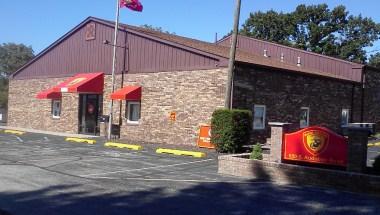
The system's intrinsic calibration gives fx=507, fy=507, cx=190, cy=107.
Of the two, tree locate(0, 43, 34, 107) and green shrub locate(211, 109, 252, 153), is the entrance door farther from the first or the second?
tree locate(0, 43, 34, 107)

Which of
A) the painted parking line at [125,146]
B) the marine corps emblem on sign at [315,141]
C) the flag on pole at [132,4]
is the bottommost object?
the painted parking line at [125,146]

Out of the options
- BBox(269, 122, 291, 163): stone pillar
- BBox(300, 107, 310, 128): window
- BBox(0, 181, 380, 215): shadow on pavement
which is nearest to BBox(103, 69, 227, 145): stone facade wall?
BBox(300, 107, 310, 128): window

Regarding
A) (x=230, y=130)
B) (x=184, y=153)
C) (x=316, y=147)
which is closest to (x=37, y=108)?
(x=184, y=153)

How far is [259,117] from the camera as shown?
22.3 meters

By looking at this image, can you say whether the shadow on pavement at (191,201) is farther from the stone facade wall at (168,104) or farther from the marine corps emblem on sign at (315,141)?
the stone facade wall at (168,104)

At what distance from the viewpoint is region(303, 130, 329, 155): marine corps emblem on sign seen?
12070mm

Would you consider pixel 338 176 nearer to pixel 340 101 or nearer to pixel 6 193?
pixel 6 193

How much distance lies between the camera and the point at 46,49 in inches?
1296

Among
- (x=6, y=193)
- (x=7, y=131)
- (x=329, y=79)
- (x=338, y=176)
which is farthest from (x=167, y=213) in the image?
(x=7, y=131)

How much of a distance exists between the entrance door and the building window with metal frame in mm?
2959

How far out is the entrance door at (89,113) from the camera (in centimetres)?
2841

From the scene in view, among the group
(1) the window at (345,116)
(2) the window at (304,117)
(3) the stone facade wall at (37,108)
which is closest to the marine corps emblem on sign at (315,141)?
(2) the window at (304,117)

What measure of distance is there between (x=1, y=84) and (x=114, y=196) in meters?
80.9

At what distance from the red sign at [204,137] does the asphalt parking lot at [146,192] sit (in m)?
4.79
